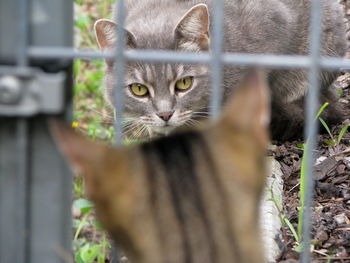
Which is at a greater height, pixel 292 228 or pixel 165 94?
pixel 165 94

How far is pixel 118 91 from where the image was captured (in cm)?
153

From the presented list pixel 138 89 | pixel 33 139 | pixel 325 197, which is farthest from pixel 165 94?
pixel 33 139

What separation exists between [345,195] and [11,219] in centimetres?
169

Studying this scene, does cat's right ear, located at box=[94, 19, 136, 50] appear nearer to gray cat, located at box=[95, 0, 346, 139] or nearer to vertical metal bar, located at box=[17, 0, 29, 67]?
gray cat, located at box=[95, 0, 346, 139]

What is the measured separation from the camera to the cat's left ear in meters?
3.16

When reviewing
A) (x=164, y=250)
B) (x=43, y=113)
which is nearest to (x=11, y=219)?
(x=43, y=113)

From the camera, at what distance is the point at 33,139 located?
1568mm

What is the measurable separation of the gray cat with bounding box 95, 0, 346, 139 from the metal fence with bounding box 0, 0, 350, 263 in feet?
5.19

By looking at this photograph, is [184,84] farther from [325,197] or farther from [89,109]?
[89,109]

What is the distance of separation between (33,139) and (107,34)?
1.69m

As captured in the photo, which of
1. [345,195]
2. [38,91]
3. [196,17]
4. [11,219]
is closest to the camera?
[38,91]

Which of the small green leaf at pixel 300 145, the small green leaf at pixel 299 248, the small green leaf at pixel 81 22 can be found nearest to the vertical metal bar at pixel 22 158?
the small green leaf at pixel 299 248

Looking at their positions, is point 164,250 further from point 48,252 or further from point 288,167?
point 288,167

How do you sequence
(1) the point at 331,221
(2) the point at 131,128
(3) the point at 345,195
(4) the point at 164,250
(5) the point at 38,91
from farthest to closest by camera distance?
(2) the point at 131,128, (3) the point at 345,195, (1) the point at 331,221, (5) the point at 38,91, (4) the point at 164,250
